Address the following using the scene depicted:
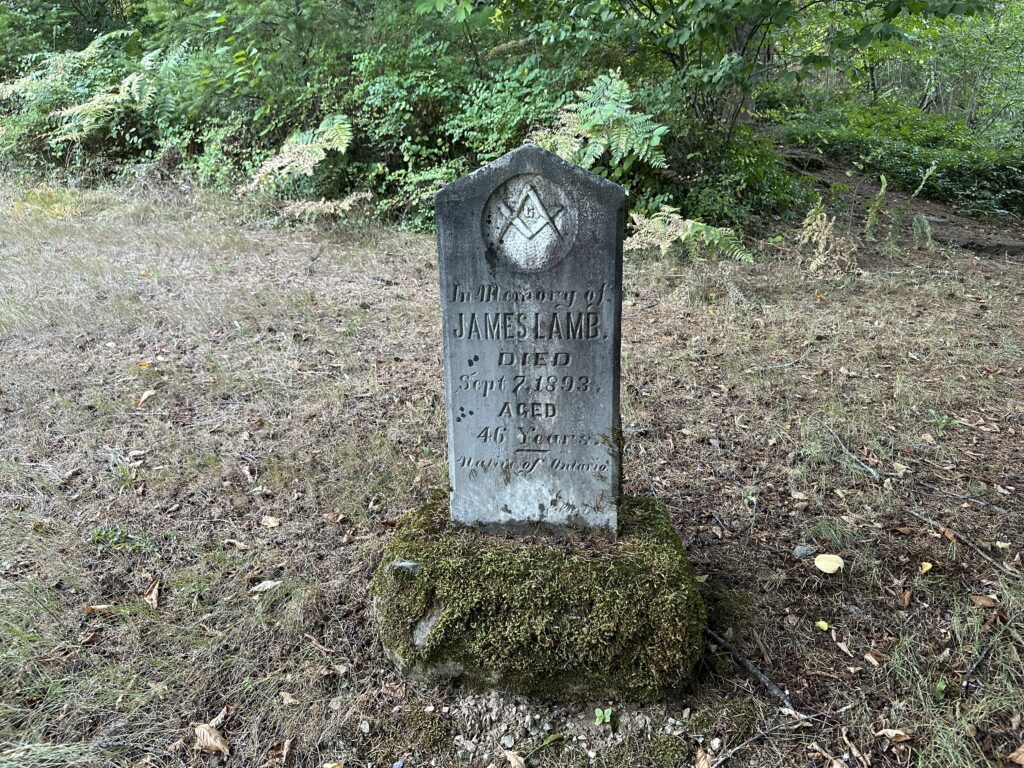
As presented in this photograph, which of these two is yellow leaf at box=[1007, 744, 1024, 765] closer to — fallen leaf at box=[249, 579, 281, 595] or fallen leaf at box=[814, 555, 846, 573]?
fallen leaf at box=[814, 555, 846, 573]

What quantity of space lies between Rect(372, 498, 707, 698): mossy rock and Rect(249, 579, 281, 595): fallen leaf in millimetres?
536

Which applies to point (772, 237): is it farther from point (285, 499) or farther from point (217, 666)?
point (217, 666)

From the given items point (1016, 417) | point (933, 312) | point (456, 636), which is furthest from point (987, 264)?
point (456, 636)

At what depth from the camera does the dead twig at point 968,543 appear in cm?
305

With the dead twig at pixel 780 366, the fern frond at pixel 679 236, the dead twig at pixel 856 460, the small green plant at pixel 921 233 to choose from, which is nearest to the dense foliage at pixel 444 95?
the fern frond at pixel 679 236

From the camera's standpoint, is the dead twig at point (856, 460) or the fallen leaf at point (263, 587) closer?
the fallen leaf at point (263, 587)

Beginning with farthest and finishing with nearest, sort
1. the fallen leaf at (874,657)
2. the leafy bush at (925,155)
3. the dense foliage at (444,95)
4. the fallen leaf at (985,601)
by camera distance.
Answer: the leafy bush at (925,155)
the dense foliage at (444,95)
the fallen leaf at (985,601)
the fallen leaf at (874,657)

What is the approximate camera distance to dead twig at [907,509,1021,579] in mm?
3049

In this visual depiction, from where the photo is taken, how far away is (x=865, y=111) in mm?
13688

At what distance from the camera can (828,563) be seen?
3131mm

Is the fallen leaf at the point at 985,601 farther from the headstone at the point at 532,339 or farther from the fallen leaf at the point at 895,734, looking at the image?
the headstone at the point at 532,339

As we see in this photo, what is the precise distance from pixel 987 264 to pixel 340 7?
7.88 metres

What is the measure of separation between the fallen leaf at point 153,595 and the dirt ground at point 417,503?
0.02m

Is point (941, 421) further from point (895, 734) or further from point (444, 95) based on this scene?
point (444, 95)
